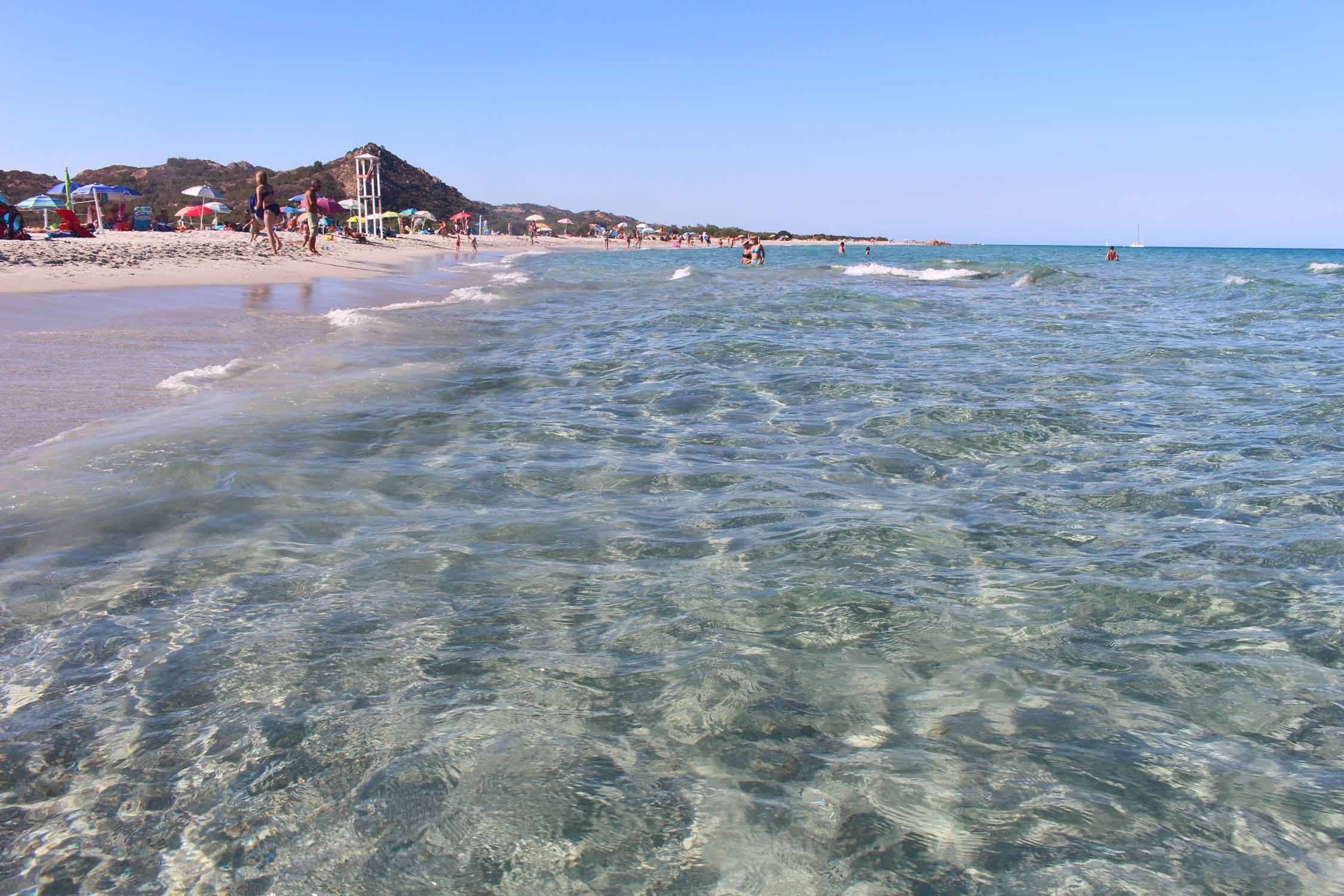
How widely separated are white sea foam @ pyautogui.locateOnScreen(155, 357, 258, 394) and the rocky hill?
51177 mm

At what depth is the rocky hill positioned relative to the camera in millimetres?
60000

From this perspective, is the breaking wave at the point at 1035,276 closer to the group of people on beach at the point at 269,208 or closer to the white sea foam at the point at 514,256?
the group of people on beach at the point at 269,208

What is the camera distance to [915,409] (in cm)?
730

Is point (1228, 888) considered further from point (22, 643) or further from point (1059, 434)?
point (1059, 434)

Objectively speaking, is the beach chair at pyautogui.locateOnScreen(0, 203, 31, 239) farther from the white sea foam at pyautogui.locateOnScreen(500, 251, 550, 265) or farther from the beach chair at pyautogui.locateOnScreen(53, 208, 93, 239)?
the white sea foam at pyautogui.locateOnScreen(500, 251, 550, 265)

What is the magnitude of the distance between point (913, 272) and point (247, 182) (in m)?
70.1

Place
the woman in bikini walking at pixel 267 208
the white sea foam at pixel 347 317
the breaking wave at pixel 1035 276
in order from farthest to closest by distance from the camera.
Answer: the breaking wave at pixel 1035 276 < the woman in bikini walking at pixel 267 208 < the white sea foam at pixel 347 317

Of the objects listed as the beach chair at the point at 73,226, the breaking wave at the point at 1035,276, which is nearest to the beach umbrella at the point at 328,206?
the beach chair at the point at 73,226

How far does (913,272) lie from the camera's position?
3591 centimetres

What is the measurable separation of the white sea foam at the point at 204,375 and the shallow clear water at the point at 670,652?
20.0 inches

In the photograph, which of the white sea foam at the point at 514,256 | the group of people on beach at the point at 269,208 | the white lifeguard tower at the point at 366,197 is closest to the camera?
the group of people on beach at the point at 269,208

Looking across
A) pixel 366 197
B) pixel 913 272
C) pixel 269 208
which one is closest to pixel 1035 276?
pixel 913 272

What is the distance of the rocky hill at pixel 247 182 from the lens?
60000 mm

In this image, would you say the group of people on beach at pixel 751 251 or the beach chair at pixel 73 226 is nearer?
the beach chair at pixel 73 226
